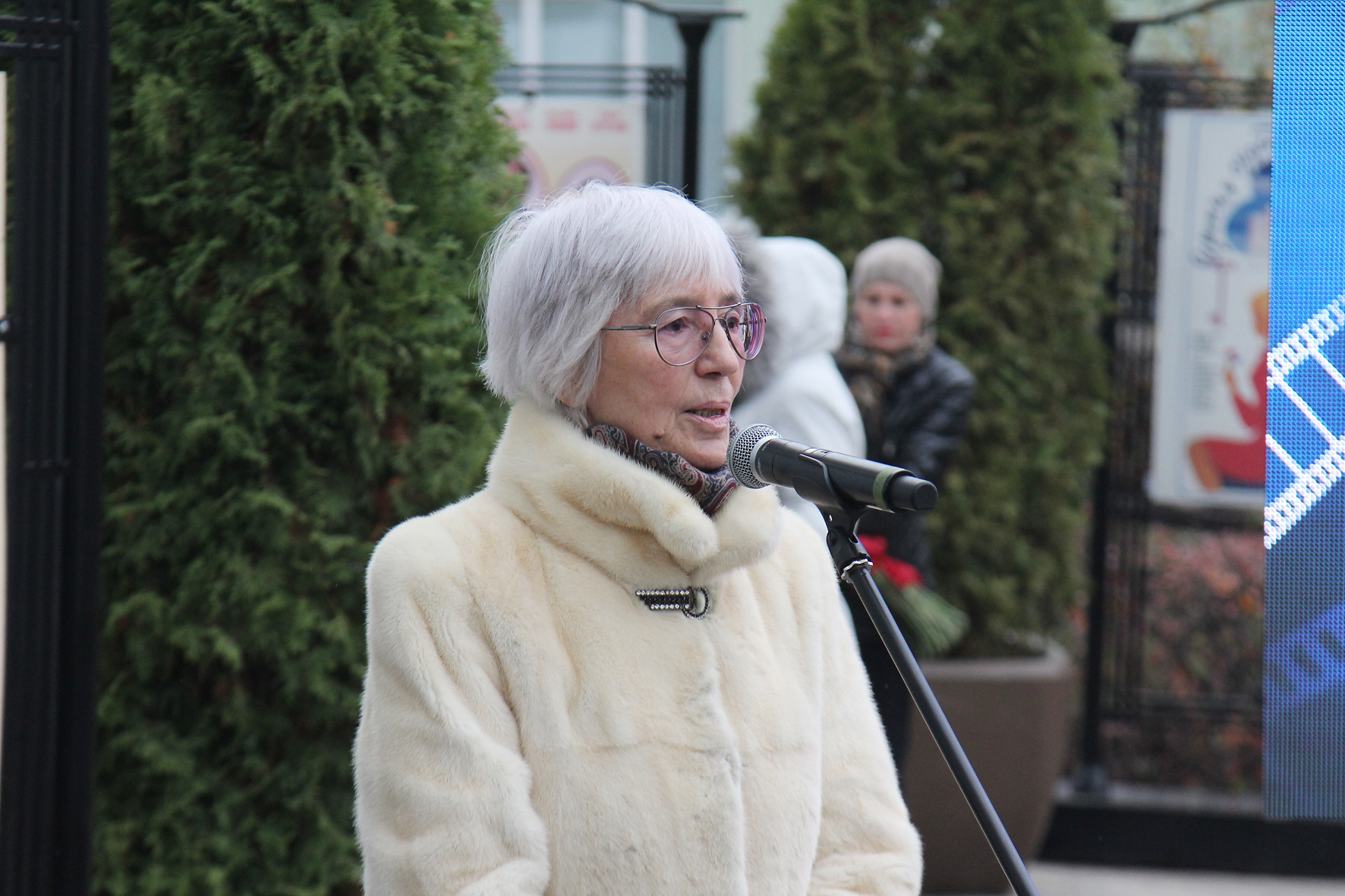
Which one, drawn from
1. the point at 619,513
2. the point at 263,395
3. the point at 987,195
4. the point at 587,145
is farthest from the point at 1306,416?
the point at 987,195

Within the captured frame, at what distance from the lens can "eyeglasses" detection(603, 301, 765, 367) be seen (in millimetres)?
1978

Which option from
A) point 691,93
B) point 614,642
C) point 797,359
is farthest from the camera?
point 691,93

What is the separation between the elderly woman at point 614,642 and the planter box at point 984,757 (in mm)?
3405

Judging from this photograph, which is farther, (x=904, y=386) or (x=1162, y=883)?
(x=1162, y=883)

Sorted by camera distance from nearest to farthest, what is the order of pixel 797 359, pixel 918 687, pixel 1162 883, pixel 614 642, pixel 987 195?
pixel 918 687 < pixel 614 642 < pixel 797 359 < pixel 1162 883 < pixel 987 195

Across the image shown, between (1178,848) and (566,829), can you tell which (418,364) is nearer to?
(566,829)

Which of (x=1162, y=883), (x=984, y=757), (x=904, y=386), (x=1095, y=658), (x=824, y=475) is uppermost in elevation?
(x=824, y=475)

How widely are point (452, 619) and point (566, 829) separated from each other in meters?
0.30

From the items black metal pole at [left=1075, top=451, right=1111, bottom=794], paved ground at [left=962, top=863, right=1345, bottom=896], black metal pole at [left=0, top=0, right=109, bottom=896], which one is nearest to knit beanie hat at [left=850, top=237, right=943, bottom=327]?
black metal pole at [left=1075, top=451, right=1111, bottom=794]

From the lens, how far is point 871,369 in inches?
198

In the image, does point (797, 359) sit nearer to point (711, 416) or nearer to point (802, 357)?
point (802, 357)

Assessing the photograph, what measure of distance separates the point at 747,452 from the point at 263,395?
131 cm

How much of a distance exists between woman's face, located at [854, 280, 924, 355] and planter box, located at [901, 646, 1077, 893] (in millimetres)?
1217

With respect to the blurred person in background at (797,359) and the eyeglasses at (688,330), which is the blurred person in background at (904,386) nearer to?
the blurred person in background at (797,359)
